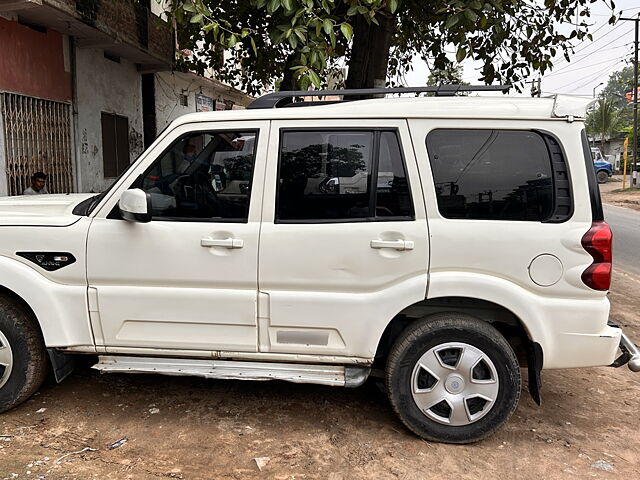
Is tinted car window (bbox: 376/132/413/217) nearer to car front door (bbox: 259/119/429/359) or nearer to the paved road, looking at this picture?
car front door (bbox: 259/119/429/359)

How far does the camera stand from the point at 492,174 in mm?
3016

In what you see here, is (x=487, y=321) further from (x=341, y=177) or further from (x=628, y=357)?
(x=341, y=177)

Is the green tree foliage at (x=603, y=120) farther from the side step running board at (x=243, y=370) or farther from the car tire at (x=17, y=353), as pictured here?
the car tire at (x=17, y=353)

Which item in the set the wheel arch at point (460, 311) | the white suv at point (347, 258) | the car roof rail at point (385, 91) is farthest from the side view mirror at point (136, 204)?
the wheel arch at point (460, 311)

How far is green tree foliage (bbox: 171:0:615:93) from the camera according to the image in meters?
3.87

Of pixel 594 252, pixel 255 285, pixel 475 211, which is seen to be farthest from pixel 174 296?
pixel 594 252

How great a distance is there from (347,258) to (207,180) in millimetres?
967

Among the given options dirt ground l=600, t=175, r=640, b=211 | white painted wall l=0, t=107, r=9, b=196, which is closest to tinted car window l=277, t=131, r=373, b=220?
white painted wall l=0, t=107, r=9, b=196

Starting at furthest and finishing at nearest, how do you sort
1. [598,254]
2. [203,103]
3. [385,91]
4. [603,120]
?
[603,120] < [203,103] < [385,91] < [598,254]

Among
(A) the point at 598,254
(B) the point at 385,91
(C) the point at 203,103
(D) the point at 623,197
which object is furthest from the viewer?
(D) the point at 623,197

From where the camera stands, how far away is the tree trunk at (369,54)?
22.1ft

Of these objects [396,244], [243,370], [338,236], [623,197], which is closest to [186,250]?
[243,370]

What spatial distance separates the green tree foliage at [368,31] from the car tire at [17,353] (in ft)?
7.53

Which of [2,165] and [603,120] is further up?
[603,120]
